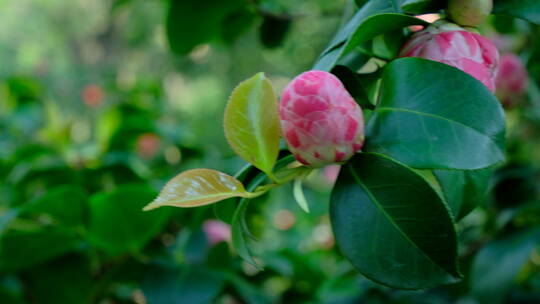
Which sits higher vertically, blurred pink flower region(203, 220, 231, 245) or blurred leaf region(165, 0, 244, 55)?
blurred leaf region(165, 0, 244, 55)

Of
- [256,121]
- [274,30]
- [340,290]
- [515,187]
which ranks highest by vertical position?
[256,121]

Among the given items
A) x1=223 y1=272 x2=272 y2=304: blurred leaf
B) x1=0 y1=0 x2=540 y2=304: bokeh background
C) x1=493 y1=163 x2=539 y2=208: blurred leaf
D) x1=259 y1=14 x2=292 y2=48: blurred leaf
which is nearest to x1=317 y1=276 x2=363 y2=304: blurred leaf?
x1=0 y1=0 x2=540 y2=304: bokeh background

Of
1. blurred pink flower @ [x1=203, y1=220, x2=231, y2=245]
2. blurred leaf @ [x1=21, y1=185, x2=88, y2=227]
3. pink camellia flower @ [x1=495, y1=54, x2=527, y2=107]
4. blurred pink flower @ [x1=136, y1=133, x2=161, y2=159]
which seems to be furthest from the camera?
blurred pink flower @ [x1=136, y1=133, x2=161, y2=159]

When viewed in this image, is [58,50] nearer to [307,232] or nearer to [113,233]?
[307,232]

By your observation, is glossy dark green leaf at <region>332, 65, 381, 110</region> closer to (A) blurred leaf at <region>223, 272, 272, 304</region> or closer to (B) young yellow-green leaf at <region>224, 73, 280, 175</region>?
(B) young yellow-green leaf at <region>224, 73, 280, 175</region>

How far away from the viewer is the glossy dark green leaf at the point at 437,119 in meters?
0.27

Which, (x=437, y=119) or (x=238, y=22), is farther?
(x=238, y=22)

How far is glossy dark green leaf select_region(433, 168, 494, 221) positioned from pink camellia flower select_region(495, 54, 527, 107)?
1.44ft

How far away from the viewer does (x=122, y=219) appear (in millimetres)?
672

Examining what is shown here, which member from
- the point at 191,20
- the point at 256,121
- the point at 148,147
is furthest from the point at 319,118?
the point at 148,147

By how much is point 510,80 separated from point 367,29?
512 millimetres

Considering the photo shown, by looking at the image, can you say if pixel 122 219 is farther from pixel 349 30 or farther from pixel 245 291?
pixel 349 30

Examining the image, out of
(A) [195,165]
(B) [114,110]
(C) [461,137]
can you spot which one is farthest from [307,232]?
(C) [461,137]

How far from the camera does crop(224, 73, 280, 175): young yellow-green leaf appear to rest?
301 mm
